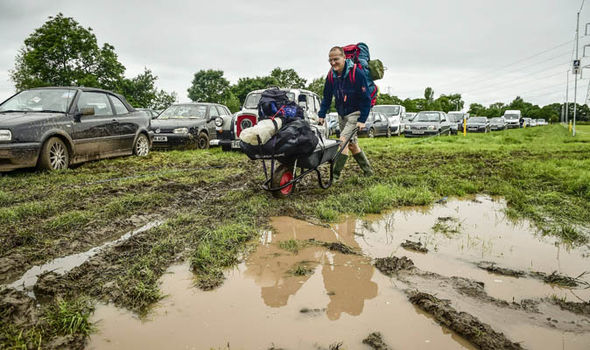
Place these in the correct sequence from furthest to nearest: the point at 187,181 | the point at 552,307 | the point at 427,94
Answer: the point at 427,94
the point at 187,181
the point at 552,307

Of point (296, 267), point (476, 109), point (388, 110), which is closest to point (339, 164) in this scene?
point (296, 267)

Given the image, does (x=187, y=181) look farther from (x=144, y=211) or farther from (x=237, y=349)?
(x=237, y=349)

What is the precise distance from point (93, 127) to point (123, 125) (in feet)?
3.45

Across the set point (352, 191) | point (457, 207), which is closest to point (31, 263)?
point (352, 191)

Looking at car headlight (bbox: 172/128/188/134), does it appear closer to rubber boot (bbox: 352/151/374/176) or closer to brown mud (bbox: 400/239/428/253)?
rubber boot (bbox: 352/151/374/176)

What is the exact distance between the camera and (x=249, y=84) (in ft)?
203

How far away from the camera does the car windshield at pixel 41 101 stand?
8055mm

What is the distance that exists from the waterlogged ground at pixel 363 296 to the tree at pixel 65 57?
122 feet

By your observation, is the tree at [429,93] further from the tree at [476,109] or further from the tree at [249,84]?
the tree at [249,84]

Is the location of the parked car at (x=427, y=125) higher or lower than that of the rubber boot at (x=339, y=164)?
higher

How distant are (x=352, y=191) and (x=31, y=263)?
4.11m

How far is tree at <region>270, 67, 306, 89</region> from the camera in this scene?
2438 inches

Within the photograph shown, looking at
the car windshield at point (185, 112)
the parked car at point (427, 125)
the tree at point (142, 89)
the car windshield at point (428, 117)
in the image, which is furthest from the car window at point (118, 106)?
the tree at point (142, 89)

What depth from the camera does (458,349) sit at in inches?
85.6
